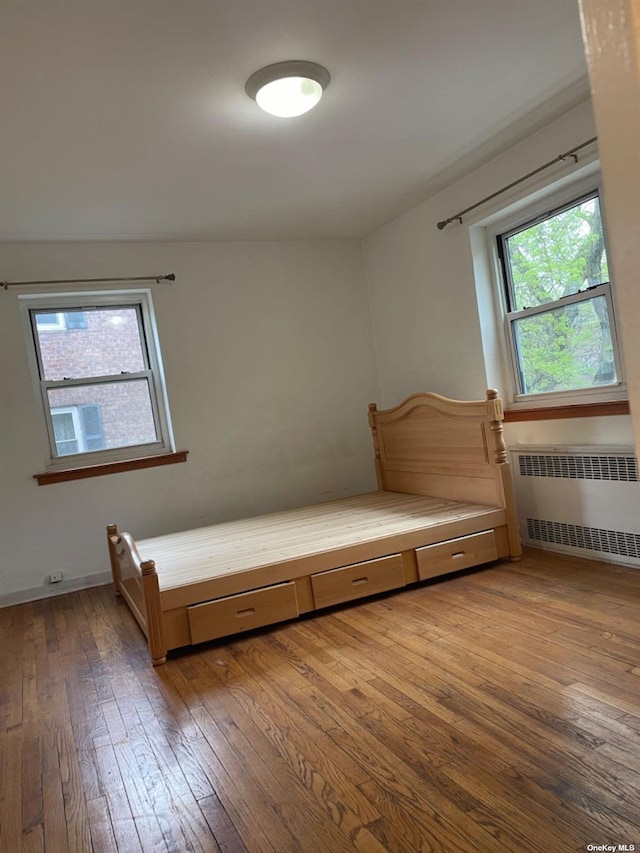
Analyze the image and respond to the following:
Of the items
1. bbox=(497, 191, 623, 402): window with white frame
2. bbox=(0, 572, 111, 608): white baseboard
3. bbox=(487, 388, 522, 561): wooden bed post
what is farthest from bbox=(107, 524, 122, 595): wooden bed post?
bbox=(497, 191, 623, 402): window with white frame

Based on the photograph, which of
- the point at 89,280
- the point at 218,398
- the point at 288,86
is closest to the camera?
the point at 288,86

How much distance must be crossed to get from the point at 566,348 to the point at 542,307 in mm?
287

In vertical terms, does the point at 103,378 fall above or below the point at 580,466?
above

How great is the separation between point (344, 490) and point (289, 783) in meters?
3.23

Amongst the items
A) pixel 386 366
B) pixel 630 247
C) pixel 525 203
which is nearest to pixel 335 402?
pixel 386 366

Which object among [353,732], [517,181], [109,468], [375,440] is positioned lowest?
[353,732]

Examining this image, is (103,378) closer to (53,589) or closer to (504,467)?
(53,589)

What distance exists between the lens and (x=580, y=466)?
10.6 feet

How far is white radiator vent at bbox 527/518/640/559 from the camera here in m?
3.03

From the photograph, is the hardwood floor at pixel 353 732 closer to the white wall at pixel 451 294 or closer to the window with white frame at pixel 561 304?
the window with white frame at pixel 561 304

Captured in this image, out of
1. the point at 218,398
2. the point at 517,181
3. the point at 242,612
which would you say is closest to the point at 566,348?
the point at 517,181

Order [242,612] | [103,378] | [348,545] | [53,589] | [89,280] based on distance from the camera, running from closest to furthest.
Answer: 1. [242,612]
2. [348,545]
3. [53,589]
4. [89,280]
5. [103,378]

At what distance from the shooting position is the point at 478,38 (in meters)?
2.27

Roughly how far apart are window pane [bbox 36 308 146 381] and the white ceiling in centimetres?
57
